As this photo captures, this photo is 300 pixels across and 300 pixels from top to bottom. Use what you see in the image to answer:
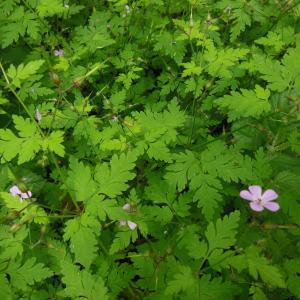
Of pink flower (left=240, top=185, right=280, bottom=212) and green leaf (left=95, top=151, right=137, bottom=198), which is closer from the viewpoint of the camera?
pink flower (left=240, top=185, right=280, bottom=212)

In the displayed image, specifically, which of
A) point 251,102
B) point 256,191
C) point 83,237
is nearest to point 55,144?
point 83,237

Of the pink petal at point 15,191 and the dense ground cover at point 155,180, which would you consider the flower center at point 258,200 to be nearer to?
the dense ground cover at point 155,180

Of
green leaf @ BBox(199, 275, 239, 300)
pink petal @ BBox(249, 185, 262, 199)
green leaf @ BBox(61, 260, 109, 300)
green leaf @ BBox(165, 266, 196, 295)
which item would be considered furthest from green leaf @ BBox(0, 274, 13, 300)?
pink petal @ BBox(249, 185, 262, 199)

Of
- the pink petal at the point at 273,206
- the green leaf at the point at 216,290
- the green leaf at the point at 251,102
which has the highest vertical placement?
the green leaf at the point at 251,102

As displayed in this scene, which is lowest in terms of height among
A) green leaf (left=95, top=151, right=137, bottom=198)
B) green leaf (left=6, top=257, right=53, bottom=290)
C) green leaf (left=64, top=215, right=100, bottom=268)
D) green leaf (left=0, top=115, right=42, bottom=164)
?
green leaf (left=6, top=257, right=53, bottom=290)

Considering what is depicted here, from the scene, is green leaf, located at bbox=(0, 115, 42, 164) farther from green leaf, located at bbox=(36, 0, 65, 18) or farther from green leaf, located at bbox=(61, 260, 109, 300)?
green leaf, located at bbox=(36, 0, 65, 18)

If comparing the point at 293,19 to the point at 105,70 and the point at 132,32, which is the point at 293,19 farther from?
the point at 105,70

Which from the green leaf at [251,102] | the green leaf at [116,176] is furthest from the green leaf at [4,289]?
the green leaf at [251,102]
